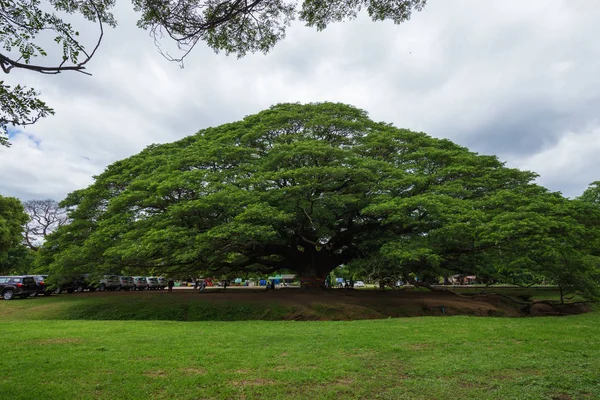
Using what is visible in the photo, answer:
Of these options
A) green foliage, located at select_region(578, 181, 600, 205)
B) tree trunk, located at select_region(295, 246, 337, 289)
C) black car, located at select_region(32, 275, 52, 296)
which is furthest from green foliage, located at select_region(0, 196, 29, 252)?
green foliage, located at select_region(578, 181, 600, 205)

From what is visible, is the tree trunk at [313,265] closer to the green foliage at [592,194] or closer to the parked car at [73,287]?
the parked car at [73,287]

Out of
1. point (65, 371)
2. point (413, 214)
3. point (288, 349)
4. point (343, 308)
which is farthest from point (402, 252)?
point (65, 371)

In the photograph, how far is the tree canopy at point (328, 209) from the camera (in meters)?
13.5

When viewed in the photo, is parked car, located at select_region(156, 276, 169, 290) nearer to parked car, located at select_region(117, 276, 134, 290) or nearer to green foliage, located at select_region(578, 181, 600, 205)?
parked car, located at select_region(117, 276, 134, 290)

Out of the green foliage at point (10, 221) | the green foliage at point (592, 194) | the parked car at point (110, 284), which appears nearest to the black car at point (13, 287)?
the parked car at point (110, 284)

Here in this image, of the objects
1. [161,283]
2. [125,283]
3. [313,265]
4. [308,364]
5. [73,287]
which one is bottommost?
[308,364]

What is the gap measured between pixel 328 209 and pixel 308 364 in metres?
10.8

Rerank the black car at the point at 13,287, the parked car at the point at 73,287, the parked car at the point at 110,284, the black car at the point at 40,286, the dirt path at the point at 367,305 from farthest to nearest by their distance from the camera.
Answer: the parked car at the point at 110,284 < the parked car at the point at 73,287 < the black car at the point at 40,286 < the black car at the point at 13,287 < the dirt path at the point at 367,305

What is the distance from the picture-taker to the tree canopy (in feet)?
44.4

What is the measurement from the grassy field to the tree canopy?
4400mm

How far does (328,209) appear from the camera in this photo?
16.6 m

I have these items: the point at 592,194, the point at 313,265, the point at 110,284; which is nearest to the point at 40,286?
the point at 110,284

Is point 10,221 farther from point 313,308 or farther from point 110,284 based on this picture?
point 313,308

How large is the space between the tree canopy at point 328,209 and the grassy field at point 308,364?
4400 millimetres
